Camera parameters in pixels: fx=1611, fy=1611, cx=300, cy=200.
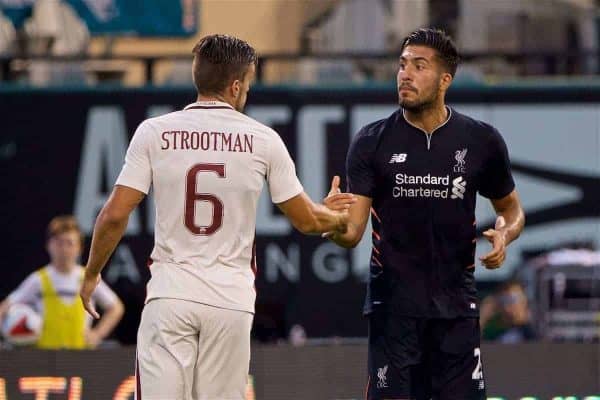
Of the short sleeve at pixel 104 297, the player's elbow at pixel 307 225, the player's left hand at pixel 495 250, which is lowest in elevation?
the short sleeve at pixel 104 297

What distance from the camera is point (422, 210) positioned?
7480 mm

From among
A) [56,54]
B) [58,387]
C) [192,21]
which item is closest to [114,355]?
[58,387]

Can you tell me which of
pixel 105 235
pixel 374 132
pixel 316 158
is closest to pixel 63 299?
pixel 316 158

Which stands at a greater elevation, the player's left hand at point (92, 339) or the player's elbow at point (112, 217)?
the player's elbow at point (112, 217)

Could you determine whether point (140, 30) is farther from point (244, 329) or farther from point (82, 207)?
point (244, 329)

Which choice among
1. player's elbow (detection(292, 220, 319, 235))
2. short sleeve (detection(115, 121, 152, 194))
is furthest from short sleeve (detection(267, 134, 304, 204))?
short sleeve (detection(115, 121, 152, 194))

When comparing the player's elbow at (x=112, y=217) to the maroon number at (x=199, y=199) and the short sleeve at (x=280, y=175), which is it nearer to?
the maroon number at (x=199, y=199)

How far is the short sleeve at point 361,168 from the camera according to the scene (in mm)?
7539

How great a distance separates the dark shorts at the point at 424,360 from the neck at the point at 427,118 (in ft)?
3.00

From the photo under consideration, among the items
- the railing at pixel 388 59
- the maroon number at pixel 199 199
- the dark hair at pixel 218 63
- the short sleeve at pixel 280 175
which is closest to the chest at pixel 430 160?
the short sleeve at pixel 280 175

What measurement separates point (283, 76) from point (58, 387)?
6274mm

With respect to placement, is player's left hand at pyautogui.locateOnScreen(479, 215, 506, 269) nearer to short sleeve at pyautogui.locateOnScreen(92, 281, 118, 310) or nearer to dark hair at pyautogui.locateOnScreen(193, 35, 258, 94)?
dark hair at pyautogui.locateOnScreen(193, 35, 258, 94)

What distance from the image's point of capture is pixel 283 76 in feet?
51.1

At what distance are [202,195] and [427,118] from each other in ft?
4.75
